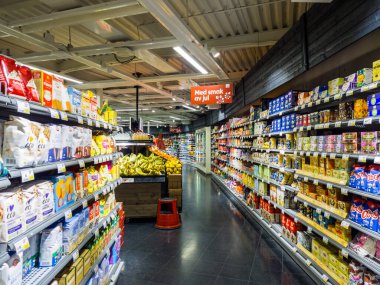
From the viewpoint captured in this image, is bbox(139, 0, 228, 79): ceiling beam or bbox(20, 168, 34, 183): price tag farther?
bbox(139, 0, 228, 79): ceiling beam

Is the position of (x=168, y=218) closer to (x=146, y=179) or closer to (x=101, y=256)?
(x=146, y=179)

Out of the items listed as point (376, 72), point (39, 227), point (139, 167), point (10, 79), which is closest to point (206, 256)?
point (139, 167)

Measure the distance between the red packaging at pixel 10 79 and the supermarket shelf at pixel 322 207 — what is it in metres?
3.38

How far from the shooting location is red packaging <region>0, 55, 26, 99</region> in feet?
5.26

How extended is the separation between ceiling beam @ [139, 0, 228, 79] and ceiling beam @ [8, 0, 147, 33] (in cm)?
42

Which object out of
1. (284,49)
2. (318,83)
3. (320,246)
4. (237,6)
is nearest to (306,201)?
(320,246)

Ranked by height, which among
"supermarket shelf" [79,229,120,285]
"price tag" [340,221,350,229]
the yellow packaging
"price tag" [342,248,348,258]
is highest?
the yellow packaging

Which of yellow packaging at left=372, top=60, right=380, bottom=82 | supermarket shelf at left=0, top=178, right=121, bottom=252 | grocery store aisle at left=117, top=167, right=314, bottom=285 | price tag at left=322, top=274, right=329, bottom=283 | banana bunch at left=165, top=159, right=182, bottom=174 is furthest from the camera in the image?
banana bunch at left=165, top=159, right=182, bottom=174

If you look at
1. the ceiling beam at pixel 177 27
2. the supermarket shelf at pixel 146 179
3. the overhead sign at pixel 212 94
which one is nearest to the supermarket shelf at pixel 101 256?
the supermarket shelf at pixel 146 179

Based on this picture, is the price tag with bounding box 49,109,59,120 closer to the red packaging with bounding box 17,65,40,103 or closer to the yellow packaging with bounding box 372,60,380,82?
the red packaging with bounding box 17,65,40,103

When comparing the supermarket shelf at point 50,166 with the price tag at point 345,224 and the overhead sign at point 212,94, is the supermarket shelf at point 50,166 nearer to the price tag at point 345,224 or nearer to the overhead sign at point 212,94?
the price tag at point 345,224

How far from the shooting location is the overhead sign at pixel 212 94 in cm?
749

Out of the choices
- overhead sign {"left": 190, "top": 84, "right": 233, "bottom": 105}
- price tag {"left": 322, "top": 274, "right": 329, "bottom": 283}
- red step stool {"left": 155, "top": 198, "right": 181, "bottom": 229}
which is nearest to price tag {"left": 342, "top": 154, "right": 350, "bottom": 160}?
price tag {"left": 322, "top": 274, "right": 329, "bottom": 283}

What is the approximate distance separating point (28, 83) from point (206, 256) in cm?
378
